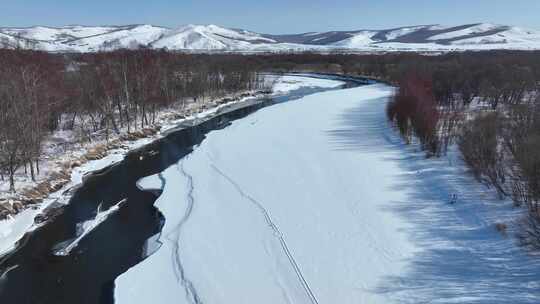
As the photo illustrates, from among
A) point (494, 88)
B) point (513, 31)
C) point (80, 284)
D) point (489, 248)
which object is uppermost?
point (513, 31)

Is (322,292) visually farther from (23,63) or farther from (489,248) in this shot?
(23,63)

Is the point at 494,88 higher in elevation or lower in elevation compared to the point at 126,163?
higher

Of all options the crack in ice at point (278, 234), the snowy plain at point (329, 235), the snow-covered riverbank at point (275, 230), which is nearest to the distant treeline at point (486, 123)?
the snowy plain at point (329, 235)

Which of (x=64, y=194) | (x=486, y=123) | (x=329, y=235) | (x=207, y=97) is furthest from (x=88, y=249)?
(x=207, y=97)

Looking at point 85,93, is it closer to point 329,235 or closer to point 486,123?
point 329,235

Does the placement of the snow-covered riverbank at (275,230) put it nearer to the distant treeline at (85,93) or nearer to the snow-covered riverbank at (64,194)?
the snow-covered riverbank at (64,194)

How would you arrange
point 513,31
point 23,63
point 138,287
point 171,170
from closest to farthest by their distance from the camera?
point 138,287
point 171,170
point 23,63
point 513,31

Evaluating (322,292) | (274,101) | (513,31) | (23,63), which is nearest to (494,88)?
(274,101)
